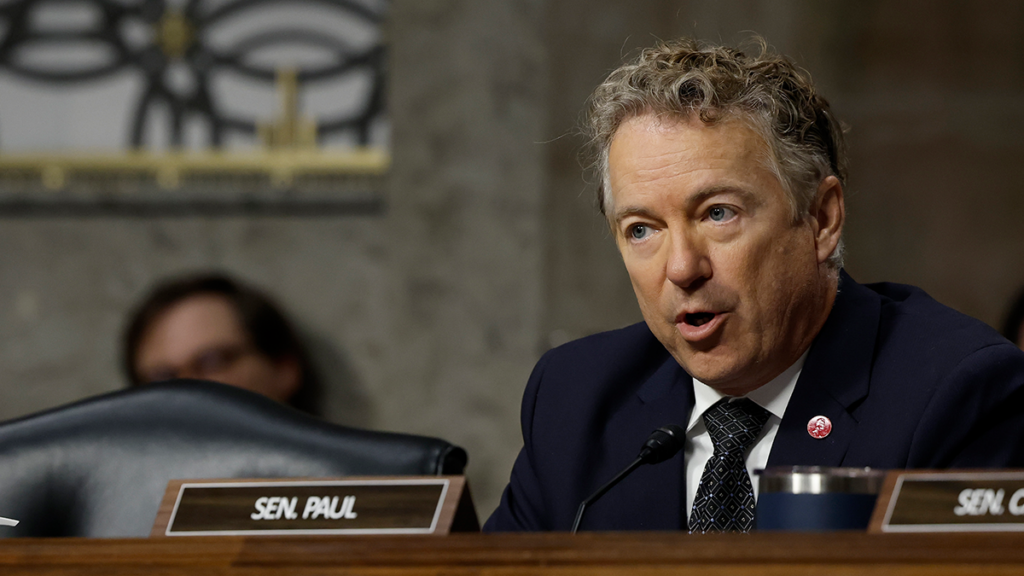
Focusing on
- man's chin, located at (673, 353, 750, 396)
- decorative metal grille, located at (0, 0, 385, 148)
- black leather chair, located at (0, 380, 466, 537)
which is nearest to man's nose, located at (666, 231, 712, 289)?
man's chin, located at (673, 353, 750, 396)

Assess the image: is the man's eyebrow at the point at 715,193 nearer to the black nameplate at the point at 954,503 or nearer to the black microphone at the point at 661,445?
the black microphone at the point at 661,445

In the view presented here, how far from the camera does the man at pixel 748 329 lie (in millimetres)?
1597

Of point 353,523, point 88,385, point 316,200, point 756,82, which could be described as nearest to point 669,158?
point 756,82

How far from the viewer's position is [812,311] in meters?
1.80

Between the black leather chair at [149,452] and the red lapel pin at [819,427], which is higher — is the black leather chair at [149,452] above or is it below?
below

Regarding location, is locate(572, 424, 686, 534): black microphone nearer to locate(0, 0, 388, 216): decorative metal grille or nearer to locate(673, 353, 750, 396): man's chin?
locate(673, 353, 750, 396): man's chin

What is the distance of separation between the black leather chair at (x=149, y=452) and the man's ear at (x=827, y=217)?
2.19ft

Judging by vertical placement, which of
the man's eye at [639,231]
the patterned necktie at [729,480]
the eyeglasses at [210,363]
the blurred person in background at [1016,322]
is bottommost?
the eyeglasses at [210,363]

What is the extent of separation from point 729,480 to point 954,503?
2.04ft

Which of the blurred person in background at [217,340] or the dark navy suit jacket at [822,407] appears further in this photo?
the blurred person in background at [217,340]

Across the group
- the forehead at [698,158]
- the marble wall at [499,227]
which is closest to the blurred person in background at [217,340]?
the marble wall at [499,227]

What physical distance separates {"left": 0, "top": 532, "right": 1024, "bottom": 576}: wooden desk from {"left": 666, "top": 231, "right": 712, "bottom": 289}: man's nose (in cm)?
72

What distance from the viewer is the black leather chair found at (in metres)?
1.54

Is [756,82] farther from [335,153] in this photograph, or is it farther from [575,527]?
[335,153]
